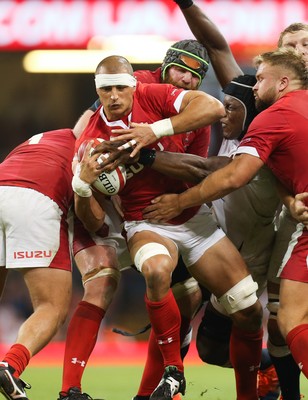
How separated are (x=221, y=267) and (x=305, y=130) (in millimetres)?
864

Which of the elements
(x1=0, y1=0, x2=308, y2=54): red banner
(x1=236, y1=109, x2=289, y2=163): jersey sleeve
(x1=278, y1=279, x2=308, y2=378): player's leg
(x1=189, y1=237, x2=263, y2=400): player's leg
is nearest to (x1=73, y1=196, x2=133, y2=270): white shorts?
(x1=189, y1=237, x2=263, y2=400): player's leg

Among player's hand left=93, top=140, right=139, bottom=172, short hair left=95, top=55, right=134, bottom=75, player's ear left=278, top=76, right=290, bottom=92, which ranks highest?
short hair left=95, top=55, right=134, bottom=75

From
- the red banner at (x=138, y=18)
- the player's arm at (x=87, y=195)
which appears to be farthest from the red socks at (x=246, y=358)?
the red banner at (x=138, y=18)

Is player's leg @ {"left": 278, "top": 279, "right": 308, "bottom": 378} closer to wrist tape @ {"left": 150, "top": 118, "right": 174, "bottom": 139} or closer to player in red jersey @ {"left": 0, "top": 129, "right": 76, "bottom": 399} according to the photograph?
wrist tape @ {"left": 150, "top": 118, "right": 174, "bottom": 139}

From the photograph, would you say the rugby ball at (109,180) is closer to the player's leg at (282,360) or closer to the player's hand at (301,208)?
the player's hand at (301,208)

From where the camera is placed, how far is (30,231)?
16.8 feet

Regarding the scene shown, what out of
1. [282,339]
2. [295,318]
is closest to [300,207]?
[295,318]

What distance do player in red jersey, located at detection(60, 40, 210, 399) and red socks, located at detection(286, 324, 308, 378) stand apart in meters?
1.05

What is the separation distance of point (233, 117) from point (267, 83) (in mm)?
571

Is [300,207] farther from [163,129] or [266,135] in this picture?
[163,129]

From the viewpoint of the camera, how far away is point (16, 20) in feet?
34.4

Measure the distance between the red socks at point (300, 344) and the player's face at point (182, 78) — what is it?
1573mm

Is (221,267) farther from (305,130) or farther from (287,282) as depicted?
(305,130)

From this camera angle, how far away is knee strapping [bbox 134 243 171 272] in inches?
193
